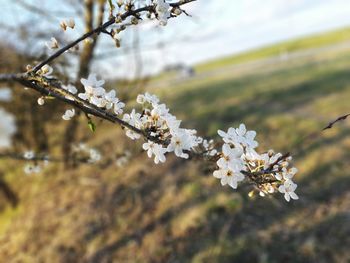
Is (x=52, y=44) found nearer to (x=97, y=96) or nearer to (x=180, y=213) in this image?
(x=97, y=96)

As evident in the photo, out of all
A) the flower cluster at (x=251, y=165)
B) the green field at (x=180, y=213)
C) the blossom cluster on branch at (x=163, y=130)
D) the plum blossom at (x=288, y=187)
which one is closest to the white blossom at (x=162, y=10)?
the blossom cluster on branch at (x=163, y=130)

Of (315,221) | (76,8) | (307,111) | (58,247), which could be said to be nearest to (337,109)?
(307,111)

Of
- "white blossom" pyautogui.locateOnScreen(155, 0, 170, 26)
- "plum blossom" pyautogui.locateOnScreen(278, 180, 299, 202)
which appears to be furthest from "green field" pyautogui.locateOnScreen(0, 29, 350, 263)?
"white blossom" pyautogui.locateOnScreen(155, 0, 170, 26)

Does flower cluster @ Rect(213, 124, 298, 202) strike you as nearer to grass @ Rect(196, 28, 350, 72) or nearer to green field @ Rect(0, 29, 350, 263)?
green field @ Rect(0, 29, 350, 263)

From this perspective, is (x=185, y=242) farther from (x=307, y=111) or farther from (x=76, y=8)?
(x=307, y=111)

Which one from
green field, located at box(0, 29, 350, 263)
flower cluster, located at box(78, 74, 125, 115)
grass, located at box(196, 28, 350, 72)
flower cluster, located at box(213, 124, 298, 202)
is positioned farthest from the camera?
grass, located at box(196, 28, 350, 72)

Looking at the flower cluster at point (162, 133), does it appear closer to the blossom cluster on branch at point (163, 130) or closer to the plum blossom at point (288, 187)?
the blossom cluster on branch at point (163, 130)

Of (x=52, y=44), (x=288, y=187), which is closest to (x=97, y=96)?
(x=52, y=44)
